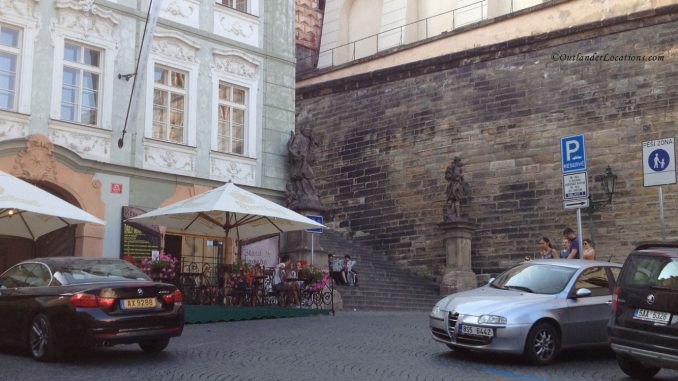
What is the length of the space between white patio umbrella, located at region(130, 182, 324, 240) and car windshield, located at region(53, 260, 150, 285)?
4.15 meters

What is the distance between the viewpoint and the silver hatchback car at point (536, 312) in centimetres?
1048

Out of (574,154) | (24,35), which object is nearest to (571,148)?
(574,154)

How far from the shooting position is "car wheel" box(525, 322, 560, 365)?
10.5m

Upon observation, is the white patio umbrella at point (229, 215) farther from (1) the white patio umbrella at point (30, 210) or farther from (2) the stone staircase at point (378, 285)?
(2) the stone staircase at point (378, 285)

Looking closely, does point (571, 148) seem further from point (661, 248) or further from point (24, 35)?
point (24, 35)

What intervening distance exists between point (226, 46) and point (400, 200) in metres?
11.6

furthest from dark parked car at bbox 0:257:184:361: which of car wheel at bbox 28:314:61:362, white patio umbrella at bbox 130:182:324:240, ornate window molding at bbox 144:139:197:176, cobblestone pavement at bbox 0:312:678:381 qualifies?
ornate window molding at bbox 144:139:197:176

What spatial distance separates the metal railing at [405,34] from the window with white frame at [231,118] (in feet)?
51.8

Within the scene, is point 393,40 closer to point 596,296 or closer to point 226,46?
point 226,46

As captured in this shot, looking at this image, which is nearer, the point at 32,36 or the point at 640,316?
the point at 640,316

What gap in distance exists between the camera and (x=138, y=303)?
10.4m

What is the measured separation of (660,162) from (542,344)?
11.5ft

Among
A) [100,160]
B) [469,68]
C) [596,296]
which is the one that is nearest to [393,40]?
[469,68]

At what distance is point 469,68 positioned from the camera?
1182 inches
